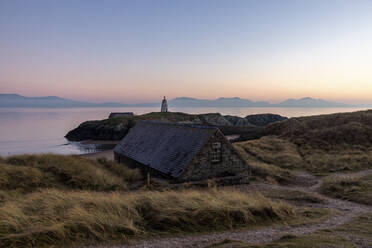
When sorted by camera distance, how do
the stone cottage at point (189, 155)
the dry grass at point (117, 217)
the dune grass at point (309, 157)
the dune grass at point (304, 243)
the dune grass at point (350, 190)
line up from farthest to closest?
the dune grass at point (309, 157) < the stone cottage at point (189, 155) < the dune grass at point (350, 190) < the dry grass at point (117, 217) < the dune grass at point (304, 243)

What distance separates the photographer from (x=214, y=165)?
19484 mm

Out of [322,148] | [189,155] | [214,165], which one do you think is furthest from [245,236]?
[322,148]

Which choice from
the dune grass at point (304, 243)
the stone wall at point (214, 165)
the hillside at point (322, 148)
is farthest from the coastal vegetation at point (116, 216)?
the hillside at point (322, 148)

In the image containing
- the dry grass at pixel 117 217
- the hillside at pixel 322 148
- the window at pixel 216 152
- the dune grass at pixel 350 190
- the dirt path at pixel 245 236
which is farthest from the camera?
the hillside at pixel 322 148

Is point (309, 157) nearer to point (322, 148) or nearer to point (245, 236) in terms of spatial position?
point (322, 148)

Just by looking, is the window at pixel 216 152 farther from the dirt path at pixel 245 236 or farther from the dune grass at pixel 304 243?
the dune grass at pixel 304 243

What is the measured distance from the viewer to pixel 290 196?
14711 millimetres

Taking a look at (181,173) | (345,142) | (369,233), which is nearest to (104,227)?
(369,233)

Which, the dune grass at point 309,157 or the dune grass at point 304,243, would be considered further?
the dune grass at point 309,157

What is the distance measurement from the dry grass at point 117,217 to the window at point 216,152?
919cm

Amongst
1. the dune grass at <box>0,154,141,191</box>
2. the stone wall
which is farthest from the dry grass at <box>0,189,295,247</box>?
the stone wall

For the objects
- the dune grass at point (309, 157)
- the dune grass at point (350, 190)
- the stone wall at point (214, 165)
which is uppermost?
the stone wall at point (214, 165)

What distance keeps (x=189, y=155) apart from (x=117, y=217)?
11403mm

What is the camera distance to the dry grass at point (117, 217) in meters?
6.63
